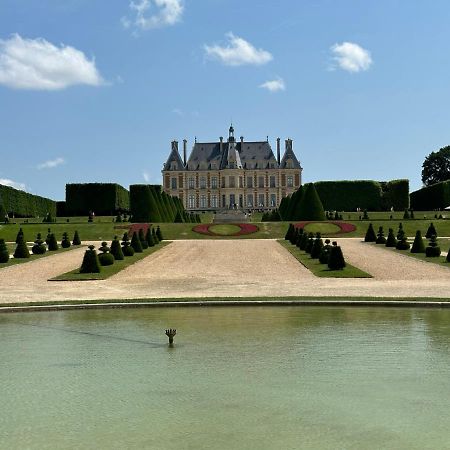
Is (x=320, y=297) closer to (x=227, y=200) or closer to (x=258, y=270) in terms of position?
(x=258, y=270)

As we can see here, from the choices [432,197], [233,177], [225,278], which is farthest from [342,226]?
[233,177]

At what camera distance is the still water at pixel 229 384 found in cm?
714

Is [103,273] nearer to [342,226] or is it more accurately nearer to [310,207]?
[342,226]

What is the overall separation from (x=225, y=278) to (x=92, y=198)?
62.1 m

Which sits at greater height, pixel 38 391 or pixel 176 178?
pixel 176 178

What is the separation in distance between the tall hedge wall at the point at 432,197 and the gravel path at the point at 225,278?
4378 centimetres

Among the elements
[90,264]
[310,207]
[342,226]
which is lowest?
[90,264]

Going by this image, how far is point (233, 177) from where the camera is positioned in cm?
11350

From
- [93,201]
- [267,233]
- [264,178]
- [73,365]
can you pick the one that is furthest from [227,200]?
[73,365]

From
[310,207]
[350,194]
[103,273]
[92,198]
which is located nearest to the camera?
[103,273]

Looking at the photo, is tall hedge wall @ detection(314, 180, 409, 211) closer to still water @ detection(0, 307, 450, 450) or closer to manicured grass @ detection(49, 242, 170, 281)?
manicured grass @ detection(49, 242, 170, 281)

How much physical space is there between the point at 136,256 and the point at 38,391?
2604 centimetres

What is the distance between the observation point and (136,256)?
1375 inches

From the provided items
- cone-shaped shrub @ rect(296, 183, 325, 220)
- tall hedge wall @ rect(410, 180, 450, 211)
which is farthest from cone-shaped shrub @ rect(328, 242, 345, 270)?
tall hedge wall @ rect(410, 180, 450, 211)
